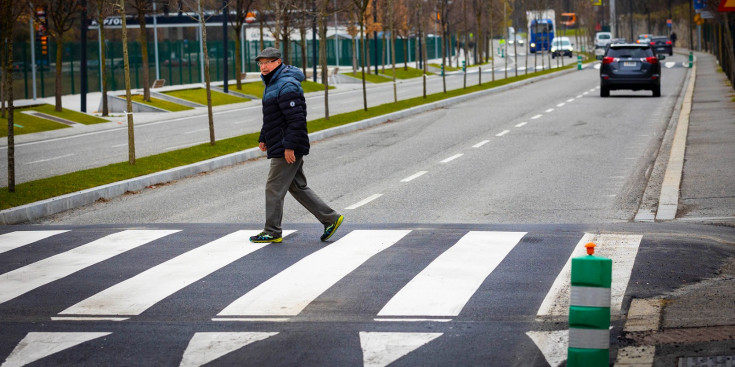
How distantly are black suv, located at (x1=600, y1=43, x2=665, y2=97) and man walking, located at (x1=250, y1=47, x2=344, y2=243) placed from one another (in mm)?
25433

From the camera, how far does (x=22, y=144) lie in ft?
84.3

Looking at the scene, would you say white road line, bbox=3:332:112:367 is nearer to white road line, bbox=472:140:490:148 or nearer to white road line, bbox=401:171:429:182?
white road line, bbox=401:171:429:182

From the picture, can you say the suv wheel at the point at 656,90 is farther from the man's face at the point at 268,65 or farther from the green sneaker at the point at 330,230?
the man's face at the point at 268,65

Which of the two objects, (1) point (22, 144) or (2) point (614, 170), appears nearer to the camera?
(2) point (614, 170)

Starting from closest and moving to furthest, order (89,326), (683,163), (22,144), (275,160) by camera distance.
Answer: (89,326) < (275,160) < (683,163) < (22,144)

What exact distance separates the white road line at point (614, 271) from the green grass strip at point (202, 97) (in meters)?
33.3

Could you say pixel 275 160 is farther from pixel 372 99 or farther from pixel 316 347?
pixel 372 99

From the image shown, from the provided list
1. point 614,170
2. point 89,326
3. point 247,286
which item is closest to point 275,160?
point 247,286

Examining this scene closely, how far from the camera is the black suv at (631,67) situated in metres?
33.7

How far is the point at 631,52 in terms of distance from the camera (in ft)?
111

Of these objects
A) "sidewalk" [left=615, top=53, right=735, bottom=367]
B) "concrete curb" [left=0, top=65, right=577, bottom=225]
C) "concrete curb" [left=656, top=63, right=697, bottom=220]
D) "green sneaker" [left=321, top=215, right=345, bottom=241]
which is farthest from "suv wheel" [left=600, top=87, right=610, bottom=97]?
"green sneaker" [left=321, top=215, right=345, bottom=241]

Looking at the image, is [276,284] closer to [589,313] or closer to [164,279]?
[164,279]

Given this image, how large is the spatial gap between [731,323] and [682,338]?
52 cm

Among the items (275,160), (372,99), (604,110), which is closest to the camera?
(275,160)
